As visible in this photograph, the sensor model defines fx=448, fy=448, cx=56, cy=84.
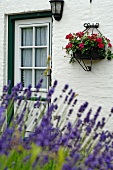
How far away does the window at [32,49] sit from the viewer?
8031mm

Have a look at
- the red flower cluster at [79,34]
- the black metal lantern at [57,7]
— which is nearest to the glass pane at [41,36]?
the black metal lantern at [57,7]

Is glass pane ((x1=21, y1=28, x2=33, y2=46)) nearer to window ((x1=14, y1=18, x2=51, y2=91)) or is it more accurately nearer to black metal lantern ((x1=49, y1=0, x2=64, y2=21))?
window ((x1=14, y1=18, x2=51, y2=91))

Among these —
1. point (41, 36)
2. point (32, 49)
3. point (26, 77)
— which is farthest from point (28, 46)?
point (26, 77)

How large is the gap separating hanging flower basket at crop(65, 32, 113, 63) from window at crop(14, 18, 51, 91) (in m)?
1.21

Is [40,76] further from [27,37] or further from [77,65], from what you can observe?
[77,65]

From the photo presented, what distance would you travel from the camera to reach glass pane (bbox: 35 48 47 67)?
8062mm

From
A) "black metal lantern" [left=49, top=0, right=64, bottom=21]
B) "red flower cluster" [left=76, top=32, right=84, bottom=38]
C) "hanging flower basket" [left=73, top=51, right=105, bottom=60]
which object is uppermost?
"black metal lantern" [left=49, top=0, right=64, bottom=21]

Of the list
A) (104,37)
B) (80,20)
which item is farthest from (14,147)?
(80,20)

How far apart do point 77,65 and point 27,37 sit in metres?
1.57

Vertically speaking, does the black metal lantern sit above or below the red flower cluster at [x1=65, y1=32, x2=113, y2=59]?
above

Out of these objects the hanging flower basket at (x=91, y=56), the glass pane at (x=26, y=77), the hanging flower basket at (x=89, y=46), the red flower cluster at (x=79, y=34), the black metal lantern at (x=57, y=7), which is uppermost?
the black metal lantern at (x=57, y=7)

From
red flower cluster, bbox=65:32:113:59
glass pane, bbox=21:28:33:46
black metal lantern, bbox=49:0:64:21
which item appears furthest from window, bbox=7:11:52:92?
red flower cluster, bbox=65:32:113:59

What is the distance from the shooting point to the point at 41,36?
8086mm

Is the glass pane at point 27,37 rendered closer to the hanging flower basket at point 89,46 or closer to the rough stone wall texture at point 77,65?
the rough stone wall texture at point 77,65
